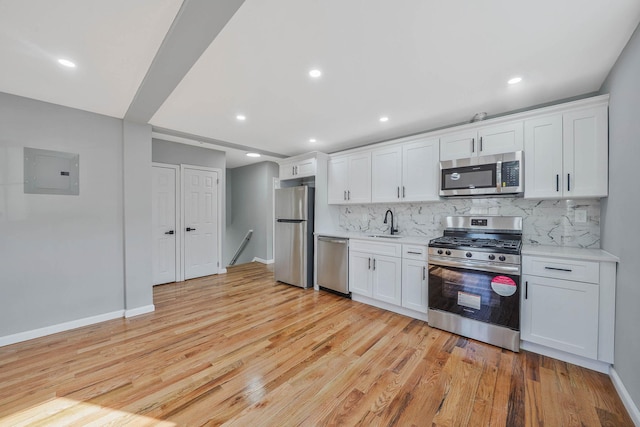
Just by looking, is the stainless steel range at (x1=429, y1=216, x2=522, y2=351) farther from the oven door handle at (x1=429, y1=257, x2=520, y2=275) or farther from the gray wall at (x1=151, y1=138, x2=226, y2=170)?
the gray wall at (x1=151, y1=138, x2=226, y2=170)

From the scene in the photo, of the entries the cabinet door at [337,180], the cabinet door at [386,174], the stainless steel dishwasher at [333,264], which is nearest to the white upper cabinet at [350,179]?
the cabinet door at [337,180]

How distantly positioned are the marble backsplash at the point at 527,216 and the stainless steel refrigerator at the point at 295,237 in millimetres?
1213

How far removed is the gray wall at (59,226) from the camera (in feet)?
8.19

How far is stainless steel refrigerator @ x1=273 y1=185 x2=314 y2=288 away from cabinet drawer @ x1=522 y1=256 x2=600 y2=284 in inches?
113

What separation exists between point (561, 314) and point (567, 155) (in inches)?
56.8

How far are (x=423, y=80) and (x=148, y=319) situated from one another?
396 cm

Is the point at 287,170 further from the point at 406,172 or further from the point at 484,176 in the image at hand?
the point at 484,176

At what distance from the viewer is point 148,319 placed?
9.95ft

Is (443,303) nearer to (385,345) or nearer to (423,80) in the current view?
(385,345)

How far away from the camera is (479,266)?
98.0 inches

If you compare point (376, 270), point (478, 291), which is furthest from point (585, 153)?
point (376, 270)

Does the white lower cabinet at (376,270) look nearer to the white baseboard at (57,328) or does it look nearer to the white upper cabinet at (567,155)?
the white upper cabinet at (567,155)

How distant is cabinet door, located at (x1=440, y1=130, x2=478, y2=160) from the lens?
287 cm

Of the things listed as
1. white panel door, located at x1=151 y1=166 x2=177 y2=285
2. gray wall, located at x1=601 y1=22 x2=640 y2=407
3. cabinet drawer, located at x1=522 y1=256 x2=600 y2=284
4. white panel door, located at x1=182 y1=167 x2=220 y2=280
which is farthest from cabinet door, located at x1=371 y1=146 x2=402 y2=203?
white panel door, located at x1=151 y1=166 x2=177 y2=285
